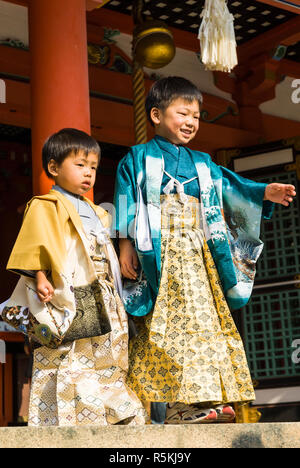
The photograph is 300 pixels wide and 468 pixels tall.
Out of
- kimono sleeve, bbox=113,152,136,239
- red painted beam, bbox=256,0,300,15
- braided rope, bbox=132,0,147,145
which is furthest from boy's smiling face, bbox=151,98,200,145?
red painted beam, bbox=256,0,300,15

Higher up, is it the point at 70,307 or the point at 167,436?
the point at 70,307

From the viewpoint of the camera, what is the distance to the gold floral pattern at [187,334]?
127 inches

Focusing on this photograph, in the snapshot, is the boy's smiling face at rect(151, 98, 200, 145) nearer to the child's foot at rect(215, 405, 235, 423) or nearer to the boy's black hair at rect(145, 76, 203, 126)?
the boy's black hair at rect(145, 76, 203, 126)

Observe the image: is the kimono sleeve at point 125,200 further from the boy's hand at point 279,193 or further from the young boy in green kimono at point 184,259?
the boy's hand at point 279,193

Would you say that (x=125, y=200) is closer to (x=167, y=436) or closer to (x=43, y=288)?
(x=43, y=288)

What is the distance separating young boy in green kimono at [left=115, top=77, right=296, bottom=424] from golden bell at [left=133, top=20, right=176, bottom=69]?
1.76m

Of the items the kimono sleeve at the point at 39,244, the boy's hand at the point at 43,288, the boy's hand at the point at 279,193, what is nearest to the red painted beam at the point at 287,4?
the boy's hand at the point at 279,193

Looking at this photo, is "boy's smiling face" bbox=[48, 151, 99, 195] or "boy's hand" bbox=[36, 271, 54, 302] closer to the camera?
"boy's hand" bbox=[36, 271, 54, 302]

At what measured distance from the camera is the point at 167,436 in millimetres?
2199

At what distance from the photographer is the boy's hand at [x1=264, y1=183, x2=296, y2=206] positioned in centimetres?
349

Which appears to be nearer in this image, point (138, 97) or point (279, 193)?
point (279, 193)

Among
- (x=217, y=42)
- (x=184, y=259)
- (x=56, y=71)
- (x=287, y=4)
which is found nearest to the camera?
(x=184, y=259)

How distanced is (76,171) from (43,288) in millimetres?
559

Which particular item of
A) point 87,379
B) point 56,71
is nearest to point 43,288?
point 87,379
